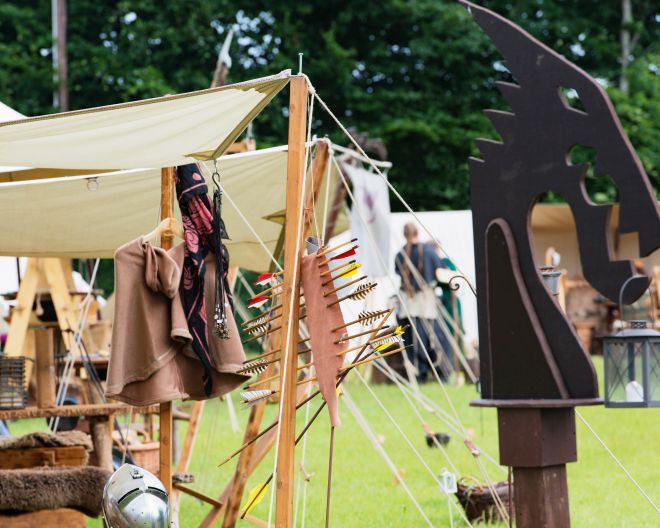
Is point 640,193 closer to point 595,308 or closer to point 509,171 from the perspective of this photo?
point 509,171

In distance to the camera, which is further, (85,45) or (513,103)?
(85,45)

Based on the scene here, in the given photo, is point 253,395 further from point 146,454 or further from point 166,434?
point 146,454

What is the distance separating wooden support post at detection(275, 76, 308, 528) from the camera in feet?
11.1

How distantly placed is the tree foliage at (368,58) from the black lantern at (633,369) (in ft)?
43.8

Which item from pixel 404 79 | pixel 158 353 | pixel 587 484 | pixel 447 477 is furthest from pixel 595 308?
pixel 158 353

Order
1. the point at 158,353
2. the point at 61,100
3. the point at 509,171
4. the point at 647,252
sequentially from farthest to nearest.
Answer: the point at 61,100
the point at 158,353
the point at 509,171
the point at 647,252

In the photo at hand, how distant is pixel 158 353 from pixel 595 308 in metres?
11.1

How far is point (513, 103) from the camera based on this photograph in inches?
133

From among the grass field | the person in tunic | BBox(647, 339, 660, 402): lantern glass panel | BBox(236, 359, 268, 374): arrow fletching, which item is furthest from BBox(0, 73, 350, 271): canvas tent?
the person in tunic

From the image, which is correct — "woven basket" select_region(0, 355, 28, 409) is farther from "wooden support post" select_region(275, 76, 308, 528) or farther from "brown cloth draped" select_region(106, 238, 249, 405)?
"wooden support post" select_region(275, 76, 308, 528)

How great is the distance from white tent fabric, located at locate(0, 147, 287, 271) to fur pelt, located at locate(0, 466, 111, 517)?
3.94ft

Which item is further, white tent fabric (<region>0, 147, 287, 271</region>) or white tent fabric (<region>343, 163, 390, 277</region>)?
white tent fabric (<region>343, 163, 390, 277</region>)

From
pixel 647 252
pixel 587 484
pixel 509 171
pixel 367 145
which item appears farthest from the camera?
pixel 367 145

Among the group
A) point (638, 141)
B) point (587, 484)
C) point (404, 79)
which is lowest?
point (587, 484)
